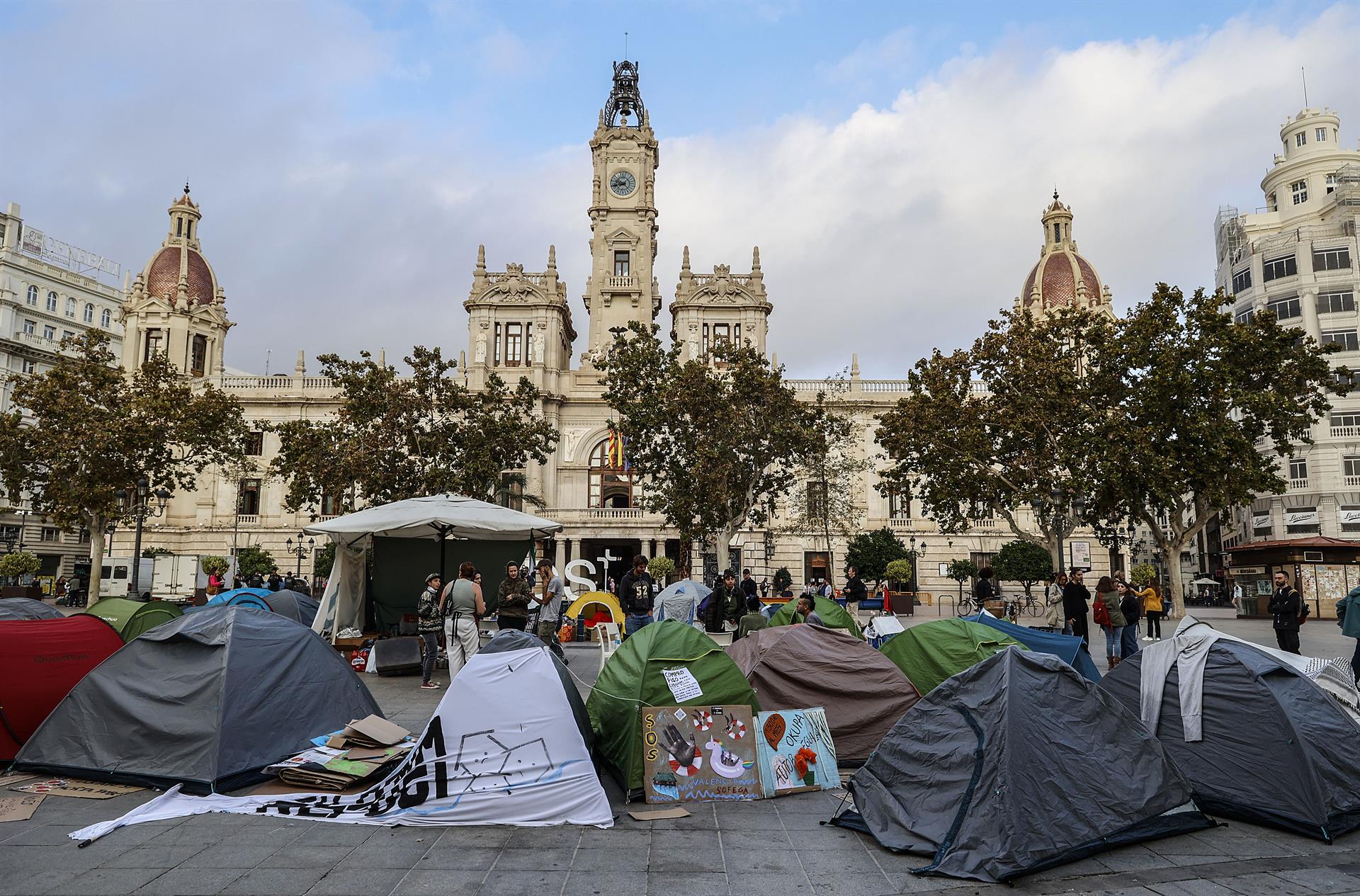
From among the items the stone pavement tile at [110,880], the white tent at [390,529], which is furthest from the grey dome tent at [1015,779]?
the white tent at [390,529]

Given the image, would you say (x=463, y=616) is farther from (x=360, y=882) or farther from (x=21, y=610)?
(x=360, y=882)

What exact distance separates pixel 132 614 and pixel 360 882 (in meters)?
8.53

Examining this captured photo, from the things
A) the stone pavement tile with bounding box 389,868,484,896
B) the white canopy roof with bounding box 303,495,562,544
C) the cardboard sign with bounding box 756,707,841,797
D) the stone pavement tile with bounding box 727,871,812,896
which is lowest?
the stone pavement tile with bounding box 727,871,812,896

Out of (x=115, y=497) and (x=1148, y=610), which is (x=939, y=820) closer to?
(x=1148, y=610)

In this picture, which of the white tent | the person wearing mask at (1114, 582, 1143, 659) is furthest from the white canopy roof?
the person wearing mask at (1114, 582, 1143, 659)

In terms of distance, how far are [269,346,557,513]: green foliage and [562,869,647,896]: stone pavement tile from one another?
71.4 ft

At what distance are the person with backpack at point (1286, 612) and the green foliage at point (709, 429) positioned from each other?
14531 millimetres

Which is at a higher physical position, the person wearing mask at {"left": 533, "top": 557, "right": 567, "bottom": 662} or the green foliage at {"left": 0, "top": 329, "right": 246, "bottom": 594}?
the green foliage at {"left": 0, "top": 329, "right": 246, "bottom": 594}

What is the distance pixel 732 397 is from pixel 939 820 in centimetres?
2229

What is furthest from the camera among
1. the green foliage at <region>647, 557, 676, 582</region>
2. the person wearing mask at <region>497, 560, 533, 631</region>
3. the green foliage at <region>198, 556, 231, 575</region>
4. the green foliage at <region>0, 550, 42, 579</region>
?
the green foliage at <region>198, 556, 231, 575</region>

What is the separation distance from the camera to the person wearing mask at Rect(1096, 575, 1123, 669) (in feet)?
50.5

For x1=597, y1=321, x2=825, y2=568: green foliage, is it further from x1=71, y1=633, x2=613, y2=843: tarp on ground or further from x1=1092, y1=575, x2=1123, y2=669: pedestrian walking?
x1=71, y1=633, x2=613, y2=843: tarp on ground

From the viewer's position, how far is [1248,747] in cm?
733

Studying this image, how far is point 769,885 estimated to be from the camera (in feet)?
19.3
